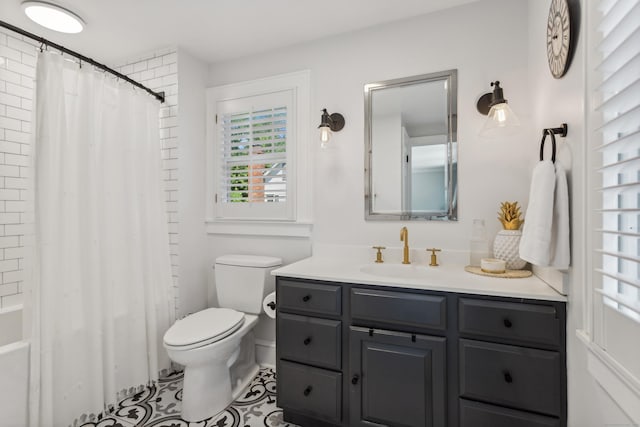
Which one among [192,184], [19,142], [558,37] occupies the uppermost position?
[558,37]

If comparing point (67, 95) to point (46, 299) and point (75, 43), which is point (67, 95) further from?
point (46, 299)

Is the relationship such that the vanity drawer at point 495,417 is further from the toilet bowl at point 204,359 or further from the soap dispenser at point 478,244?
the toilet bowl at point 204,359

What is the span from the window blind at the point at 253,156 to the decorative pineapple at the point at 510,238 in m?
1.40

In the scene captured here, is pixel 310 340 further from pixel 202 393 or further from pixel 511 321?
pixel 511 321

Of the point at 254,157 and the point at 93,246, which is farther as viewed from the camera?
the point at 254,157

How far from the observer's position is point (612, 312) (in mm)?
810

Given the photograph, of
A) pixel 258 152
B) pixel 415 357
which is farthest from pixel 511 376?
pixel 258 152

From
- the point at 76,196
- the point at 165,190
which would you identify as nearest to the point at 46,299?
the point at 76,196

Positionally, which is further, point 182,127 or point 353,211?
point 182,127

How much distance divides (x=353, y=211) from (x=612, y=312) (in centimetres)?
138

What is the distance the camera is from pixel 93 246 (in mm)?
1721

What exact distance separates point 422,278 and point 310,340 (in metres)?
0.69

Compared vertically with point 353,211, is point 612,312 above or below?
below

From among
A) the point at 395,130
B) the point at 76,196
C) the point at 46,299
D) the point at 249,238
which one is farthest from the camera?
the point at 249,238
